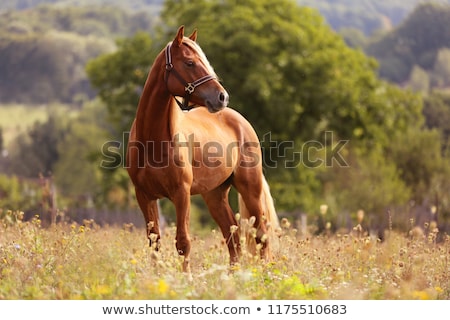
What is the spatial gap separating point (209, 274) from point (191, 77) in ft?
6.66

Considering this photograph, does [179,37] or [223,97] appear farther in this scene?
[179,37]

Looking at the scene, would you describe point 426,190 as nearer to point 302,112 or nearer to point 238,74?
point 302,112

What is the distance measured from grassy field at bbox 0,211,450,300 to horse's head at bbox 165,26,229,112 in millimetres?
1600

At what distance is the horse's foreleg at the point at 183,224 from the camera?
8.12m

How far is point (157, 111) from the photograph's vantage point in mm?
8258

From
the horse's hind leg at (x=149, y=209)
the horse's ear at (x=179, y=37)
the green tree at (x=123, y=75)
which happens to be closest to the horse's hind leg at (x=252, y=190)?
the horse's hind leg at (x=149, y=209)

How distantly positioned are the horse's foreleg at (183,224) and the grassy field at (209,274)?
0.23 metres

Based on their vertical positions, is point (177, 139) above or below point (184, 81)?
below

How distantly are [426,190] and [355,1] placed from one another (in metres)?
101

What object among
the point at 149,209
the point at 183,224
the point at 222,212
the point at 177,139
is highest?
the point at 177,139

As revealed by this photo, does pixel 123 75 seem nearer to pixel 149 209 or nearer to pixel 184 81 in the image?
pixel 149 209

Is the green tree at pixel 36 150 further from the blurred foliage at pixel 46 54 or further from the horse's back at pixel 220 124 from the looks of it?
the horse's back at pixel 220 124

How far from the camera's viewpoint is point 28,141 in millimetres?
85938

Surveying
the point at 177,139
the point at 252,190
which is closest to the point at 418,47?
the point at 252,190
